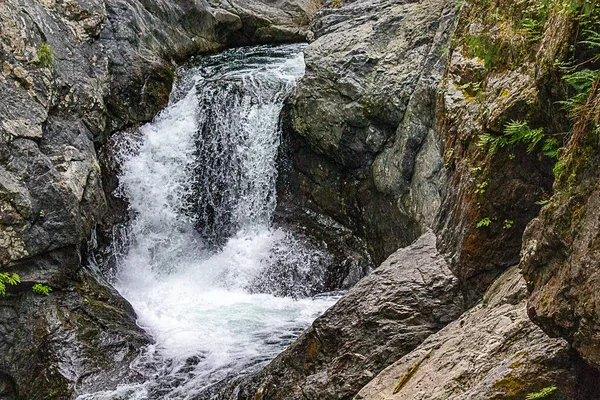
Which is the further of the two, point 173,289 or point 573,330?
point 173,289

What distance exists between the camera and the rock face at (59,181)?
809 centimetres

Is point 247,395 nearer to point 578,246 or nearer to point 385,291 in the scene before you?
point 385,291

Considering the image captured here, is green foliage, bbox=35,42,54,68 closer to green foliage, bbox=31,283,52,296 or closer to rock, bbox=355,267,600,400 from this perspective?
green foliage, bbox=31,283,52,296

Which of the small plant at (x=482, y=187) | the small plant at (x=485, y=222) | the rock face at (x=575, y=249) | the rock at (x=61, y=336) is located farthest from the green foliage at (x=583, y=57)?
the rock at (x=61, y=336)

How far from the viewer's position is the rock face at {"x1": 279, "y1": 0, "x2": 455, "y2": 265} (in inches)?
361

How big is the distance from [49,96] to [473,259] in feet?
25.4

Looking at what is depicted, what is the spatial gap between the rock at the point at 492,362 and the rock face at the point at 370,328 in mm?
437

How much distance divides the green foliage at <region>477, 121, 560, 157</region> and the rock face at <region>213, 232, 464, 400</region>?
1368mm

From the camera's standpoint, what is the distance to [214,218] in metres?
11.8

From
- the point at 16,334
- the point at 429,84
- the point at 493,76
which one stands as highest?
the point at 429,84

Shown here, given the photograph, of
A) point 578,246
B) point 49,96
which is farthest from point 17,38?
point 578,246

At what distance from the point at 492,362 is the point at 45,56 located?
893 centimetres

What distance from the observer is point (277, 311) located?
956 cm

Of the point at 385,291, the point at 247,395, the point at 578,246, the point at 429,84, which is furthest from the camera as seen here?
the point at 429,84
